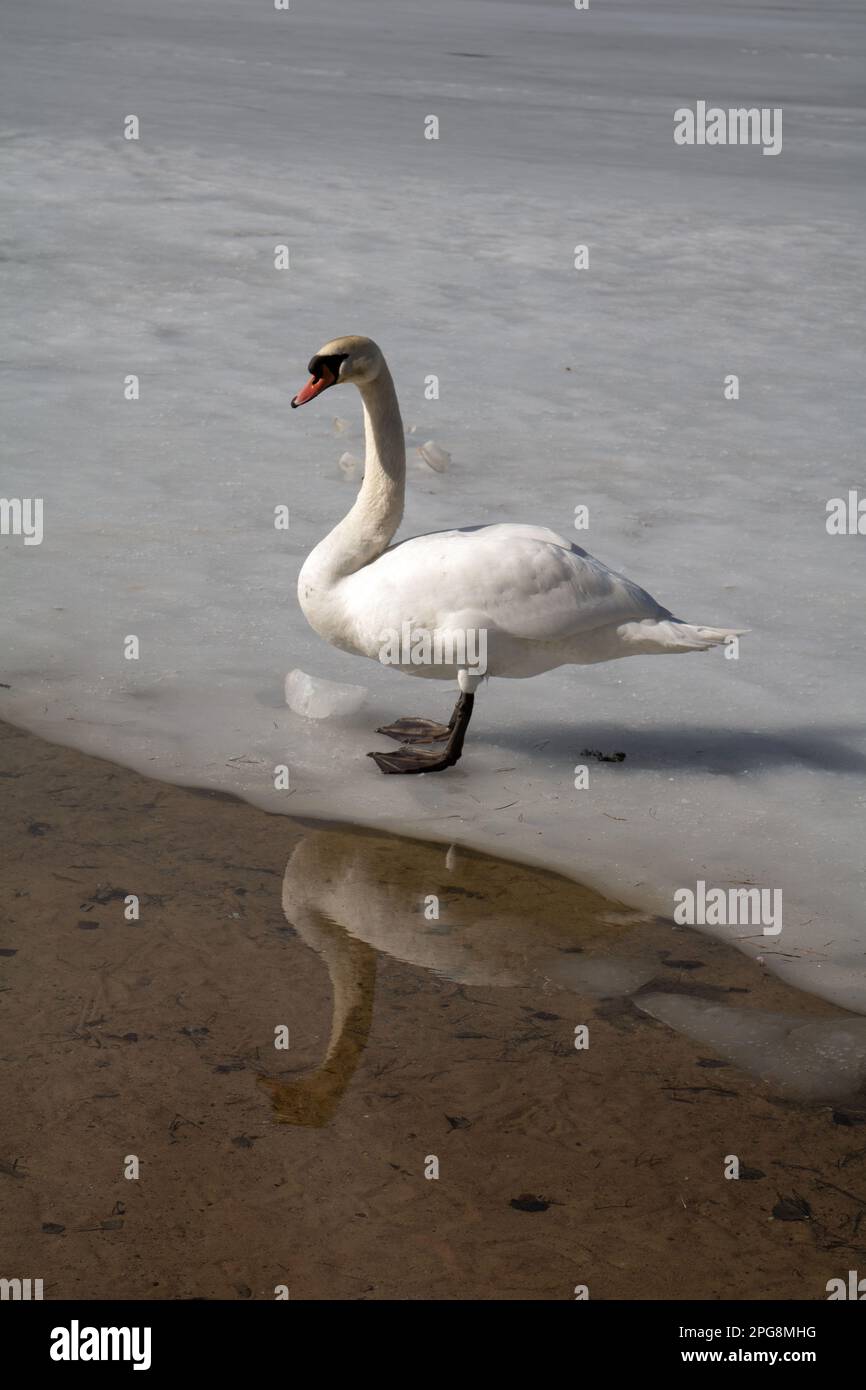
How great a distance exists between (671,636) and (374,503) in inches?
39.5

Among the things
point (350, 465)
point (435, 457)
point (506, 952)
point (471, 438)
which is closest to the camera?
point (506, 952)

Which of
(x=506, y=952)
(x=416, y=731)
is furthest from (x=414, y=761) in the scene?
(x=506, y=952)

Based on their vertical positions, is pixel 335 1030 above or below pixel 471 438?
below

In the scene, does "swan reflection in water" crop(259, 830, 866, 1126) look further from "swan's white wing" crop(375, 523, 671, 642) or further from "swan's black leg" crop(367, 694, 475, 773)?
"swan's white wing" crop(375, 523, 671, 642)

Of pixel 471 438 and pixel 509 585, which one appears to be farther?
pixel 471 438

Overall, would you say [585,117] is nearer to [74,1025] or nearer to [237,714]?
[237,714]

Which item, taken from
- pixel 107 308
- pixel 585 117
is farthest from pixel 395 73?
pixel 107 308

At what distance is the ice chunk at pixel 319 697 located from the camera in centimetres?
505

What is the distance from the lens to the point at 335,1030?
3.39 metres

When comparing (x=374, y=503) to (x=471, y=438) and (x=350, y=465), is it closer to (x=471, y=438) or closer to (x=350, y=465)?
(x=350, y=465)

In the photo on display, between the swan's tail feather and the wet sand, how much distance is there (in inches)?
34.4

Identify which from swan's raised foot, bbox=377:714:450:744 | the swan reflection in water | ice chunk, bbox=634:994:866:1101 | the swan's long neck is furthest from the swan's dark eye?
ice chunk, bbox=634:994:866:1101

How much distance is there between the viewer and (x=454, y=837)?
437 centimetres

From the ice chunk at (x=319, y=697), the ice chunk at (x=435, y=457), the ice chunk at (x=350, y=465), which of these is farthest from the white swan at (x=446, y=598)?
the ice chunk at (x=435, y=457)
